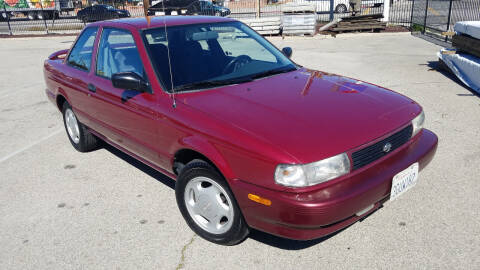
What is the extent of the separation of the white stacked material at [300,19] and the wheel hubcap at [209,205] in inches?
545

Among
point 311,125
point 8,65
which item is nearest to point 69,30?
point 8,65

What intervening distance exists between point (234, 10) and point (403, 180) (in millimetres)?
28181

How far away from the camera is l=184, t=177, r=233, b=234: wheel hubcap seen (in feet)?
9.68

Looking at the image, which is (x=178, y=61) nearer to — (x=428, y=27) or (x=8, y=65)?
(x=8, y=65)

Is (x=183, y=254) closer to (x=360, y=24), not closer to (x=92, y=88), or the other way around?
(x=92, y=88)

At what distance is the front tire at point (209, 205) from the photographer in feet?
9.34

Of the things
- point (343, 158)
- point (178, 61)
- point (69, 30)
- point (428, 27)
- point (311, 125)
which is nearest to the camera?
point (343, 158)

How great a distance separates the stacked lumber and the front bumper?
1394 cm

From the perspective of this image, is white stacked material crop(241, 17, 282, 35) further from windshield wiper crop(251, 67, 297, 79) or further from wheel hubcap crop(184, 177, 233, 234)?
wheel hubcap crop(184, 177, 233, 234)

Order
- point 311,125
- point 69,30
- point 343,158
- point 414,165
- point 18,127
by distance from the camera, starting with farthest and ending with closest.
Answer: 1. point 69,30
2. point 18,127
3. point 414,165
4. point 311,125
5. point 343,158

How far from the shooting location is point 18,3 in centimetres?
3028

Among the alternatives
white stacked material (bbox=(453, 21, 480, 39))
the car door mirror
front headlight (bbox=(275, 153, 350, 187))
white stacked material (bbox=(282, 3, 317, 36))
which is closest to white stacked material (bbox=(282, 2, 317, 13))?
white stacked material (bbox=(282, 3, 317, 36))

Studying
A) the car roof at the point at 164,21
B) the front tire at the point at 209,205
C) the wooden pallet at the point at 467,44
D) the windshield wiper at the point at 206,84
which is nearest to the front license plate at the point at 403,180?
the front tire at the point at 209,205

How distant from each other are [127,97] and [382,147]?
221cm
